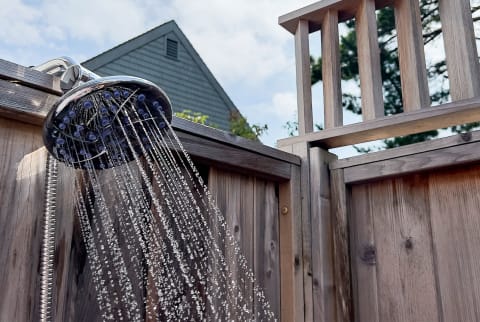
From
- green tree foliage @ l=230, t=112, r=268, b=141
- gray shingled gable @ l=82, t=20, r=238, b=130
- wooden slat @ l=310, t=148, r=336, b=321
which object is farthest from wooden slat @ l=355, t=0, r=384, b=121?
gray shingled gable @ l=82, t=20, r=238, b=130

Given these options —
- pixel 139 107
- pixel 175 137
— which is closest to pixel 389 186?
pixel 175 137

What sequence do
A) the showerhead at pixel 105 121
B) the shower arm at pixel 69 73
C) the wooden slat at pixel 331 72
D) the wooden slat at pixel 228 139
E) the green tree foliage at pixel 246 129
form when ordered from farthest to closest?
the green tree foliage at pixel 246 129 < the wooden slat at pixel 331 72 < the wooden slat at pixel 228 139 < the shower arm at pixel 69 73 < the showerhead at pixel 105 121

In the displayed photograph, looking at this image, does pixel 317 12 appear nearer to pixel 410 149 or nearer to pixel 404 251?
pixel 410 149

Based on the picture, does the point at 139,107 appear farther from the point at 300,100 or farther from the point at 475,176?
the point at 475,176

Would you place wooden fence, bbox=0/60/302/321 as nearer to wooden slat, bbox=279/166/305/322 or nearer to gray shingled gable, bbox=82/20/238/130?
wooden slat, bbox=279/166/305/322

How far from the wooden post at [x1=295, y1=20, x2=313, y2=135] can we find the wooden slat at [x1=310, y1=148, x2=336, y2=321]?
0.11m

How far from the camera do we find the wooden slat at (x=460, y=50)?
141cm

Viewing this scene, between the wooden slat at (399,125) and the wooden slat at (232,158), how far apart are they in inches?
6.6

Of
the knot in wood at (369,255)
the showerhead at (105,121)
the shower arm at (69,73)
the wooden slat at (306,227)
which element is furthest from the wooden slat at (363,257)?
the shower arm at (69,73)

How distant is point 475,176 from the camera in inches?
55.5

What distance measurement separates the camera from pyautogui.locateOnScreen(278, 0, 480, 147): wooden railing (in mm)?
1427

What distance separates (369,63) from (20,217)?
1.16m

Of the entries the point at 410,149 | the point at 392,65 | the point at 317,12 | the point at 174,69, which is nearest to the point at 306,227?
the point at 410,149

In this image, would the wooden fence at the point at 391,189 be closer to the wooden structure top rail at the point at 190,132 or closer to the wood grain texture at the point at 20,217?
the wooden structure top rail at the point at 190,132
